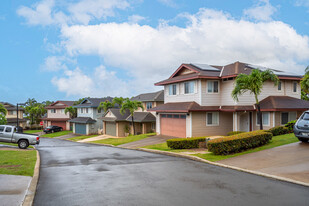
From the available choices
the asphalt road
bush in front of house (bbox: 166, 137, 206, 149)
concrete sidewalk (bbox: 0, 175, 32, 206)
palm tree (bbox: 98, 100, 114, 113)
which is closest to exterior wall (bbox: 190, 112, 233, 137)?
bush in front of house (bbox: 166, 137, 206, 149)

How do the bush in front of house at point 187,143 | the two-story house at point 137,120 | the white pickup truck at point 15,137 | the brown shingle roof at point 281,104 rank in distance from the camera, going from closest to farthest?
the bush in front of house at point 187,143 → the white pickup truck at point 15,137 → the brown shingle roof at point 281,104 → the two-story house at point 137,120

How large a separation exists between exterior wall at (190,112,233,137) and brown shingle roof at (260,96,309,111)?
3.79 metres

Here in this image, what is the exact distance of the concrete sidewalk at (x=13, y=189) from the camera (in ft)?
23.8

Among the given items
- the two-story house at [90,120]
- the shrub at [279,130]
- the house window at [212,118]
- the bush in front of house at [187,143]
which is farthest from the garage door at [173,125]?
the two-story house at [90,120]

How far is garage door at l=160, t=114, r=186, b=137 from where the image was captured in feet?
92.5

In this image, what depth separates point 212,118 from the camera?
27578 millimetres

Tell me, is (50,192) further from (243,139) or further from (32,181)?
(243,139)

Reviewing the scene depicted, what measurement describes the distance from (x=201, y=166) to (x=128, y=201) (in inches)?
252

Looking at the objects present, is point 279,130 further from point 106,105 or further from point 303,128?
point 106,105

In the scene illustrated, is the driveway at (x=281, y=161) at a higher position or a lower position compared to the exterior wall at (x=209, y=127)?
lower

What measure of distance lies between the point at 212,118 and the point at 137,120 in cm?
1616

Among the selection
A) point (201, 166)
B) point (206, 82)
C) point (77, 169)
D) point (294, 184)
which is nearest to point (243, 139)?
point (201, 166)

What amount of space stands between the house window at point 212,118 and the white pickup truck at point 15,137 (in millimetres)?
15726

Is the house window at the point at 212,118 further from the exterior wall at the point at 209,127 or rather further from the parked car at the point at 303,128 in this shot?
the parked car at the point at 303,128
